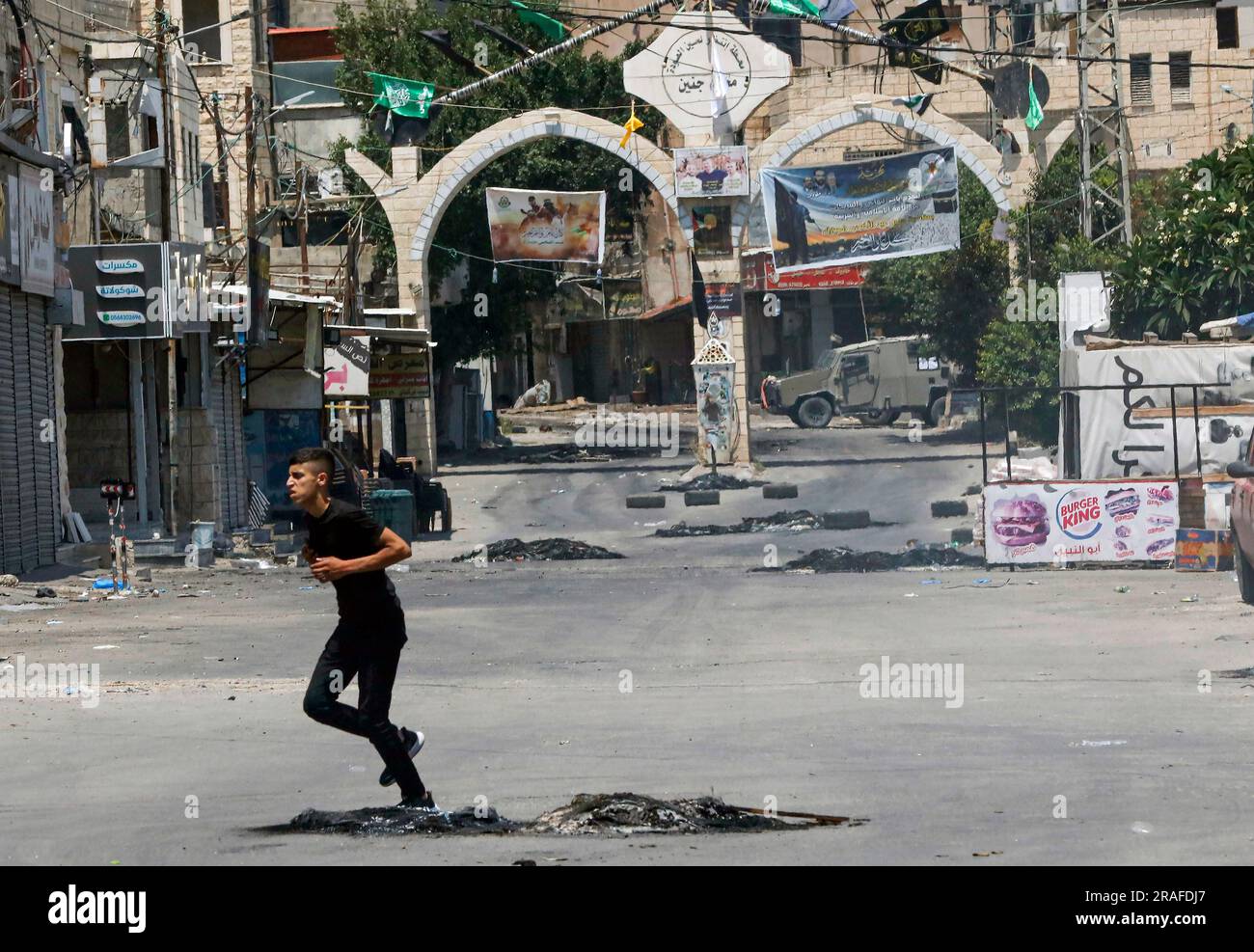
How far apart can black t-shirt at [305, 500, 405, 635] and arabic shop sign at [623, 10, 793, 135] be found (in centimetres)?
3415

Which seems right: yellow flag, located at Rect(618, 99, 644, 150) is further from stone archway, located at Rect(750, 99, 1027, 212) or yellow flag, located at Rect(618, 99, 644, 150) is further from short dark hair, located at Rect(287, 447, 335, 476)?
short dark hair, located at Rect(287, 447, 335, 476)

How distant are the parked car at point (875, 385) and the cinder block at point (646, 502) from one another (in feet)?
61.2

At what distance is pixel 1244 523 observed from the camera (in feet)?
55.2

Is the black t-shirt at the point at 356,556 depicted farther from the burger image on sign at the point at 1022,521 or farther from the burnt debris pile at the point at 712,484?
the burnt debris pile at the point at 712,484

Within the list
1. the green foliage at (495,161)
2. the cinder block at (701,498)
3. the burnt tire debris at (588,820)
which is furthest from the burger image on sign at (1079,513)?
the green foliage at (495,161)

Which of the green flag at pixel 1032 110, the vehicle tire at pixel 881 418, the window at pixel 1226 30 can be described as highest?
the window at pixel 1226 30

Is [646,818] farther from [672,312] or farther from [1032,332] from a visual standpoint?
[672,312]

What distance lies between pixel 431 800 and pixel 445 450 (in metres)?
45.0

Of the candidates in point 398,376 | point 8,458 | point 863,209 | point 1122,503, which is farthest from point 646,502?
point 8,458

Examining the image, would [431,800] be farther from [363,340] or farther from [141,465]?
[363,340]

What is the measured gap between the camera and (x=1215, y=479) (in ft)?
74.8

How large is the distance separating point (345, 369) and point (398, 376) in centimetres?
536

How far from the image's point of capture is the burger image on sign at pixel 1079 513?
22.8 meters

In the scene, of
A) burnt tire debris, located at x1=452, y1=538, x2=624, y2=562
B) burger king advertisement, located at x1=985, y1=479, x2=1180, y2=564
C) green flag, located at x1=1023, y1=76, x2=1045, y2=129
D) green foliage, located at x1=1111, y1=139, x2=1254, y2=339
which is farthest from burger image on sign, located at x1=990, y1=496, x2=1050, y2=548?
green flag, located at x1=1023, y1=76, x2=1045, y2=129
